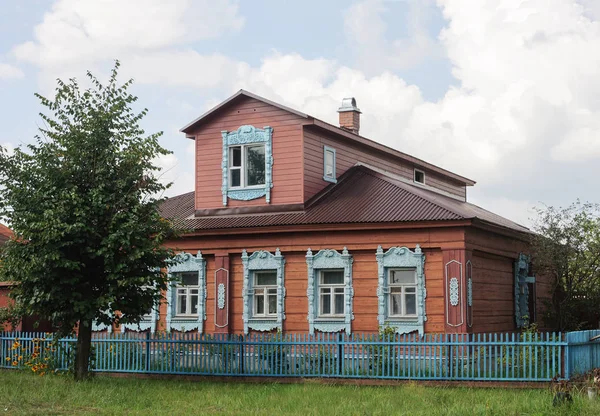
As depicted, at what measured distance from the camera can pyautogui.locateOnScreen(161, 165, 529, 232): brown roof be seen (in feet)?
71.2

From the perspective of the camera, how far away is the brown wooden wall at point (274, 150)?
80.0 ft

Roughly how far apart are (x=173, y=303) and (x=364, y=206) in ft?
21.3

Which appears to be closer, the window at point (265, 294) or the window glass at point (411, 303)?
the window glass at point (411, 303)

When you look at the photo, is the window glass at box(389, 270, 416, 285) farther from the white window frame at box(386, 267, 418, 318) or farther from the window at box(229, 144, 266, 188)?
the window at box(229, 144, 266, 188)

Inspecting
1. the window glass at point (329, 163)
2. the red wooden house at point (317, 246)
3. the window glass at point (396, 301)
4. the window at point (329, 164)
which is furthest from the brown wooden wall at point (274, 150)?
the window glass at point (396, 301)

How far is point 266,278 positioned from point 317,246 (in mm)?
1958

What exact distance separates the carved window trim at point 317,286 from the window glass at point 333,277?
20cm

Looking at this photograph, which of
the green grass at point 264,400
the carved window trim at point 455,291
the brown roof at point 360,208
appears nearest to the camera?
the green grass at point 264,400

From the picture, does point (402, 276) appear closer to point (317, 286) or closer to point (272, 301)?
point (317, 286)

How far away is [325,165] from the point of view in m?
25.5

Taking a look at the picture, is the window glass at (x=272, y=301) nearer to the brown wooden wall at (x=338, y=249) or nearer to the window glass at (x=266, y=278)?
the window glass at (x=266, y=278)

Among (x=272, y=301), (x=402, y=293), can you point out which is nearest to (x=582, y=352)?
(x=402, y=293)

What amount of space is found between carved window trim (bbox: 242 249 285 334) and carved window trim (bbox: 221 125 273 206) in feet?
6.32

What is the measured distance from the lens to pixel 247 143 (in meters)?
25.1
